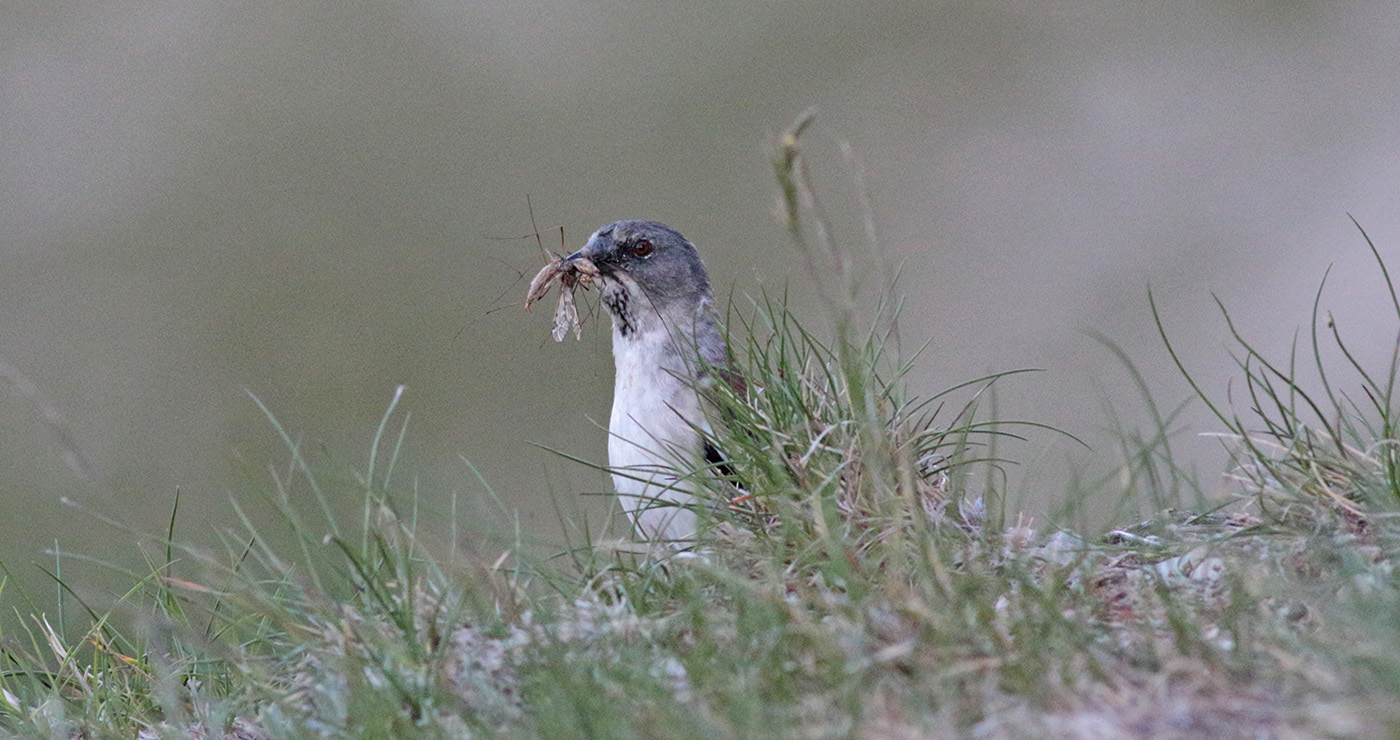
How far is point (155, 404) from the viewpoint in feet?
49.2

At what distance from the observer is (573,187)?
635 inches

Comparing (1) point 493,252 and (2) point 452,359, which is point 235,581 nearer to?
(2) point 452,359

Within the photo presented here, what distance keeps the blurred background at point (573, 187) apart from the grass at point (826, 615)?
8479 millimetres

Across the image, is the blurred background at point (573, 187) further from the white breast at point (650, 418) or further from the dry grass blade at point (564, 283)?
the white breast at point (650, 418)

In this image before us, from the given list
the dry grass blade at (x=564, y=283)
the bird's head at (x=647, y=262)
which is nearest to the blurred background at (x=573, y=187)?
the bird's head at (x=647, y=262)

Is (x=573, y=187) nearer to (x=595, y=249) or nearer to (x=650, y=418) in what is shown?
(x=595, y=249)

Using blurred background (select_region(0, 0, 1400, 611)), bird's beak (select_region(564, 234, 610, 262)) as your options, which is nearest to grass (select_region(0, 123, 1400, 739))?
bird's beak (select_region(564, 234, 610, 262))

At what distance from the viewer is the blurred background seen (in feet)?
47.5

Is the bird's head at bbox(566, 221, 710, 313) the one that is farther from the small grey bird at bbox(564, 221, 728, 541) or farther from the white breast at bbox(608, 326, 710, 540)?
the white breast at bbox(608, 326, 710, 540)

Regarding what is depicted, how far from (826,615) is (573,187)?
43.3 ft

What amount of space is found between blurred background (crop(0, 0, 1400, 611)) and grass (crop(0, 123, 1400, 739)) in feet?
27.8

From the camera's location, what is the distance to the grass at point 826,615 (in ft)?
8.92

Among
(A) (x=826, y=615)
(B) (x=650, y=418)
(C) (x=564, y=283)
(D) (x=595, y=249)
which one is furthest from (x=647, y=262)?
(A) (x=826, y=615)

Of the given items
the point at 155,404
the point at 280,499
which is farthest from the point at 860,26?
the point at 280,499
